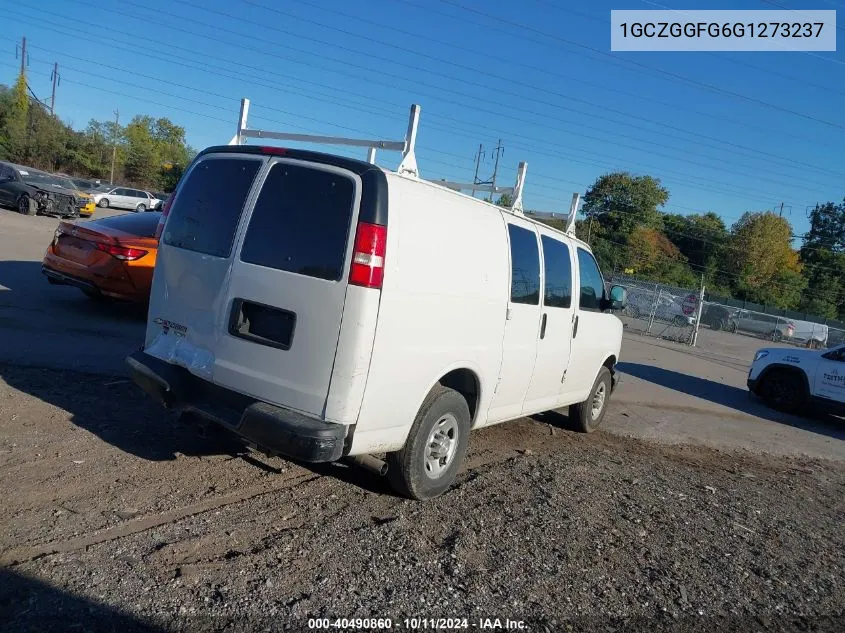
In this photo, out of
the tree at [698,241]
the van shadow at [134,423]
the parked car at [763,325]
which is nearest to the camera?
the van shadow at [134,423]

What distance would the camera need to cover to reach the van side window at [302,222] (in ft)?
12.4

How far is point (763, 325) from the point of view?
1480 inches

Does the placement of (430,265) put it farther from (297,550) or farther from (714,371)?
(714,371)

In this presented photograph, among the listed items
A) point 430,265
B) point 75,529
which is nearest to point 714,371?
point 430,265

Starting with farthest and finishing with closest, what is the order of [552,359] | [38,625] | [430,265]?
[552,359], [430,265], [38,625]

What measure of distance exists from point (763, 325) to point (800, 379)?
2891cm

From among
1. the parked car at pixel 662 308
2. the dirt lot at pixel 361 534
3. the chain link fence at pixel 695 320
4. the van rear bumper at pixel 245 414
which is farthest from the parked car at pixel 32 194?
the van rear bumper at pixel 245 414

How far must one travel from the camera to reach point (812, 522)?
546cm

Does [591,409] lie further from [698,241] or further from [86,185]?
[698,241]

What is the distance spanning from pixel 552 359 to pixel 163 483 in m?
3.37

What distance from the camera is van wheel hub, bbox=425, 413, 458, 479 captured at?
4496 mm

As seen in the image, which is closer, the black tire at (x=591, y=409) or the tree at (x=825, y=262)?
the black tire at (x=591, y=409)

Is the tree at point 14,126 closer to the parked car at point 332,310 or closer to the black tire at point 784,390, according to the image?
the black tire at point 784,390

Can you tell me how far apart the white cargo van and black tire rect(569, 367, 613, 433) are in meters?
2.56
